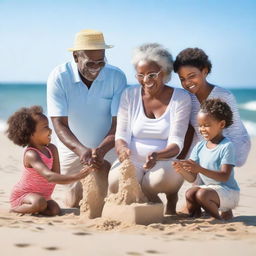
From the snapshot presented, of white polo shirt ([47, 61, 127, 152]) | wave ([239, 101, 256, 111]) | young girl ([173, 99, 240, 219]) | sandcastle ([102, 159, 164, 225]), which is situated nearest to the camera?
sandcastle ([102, 159, 164, 225])

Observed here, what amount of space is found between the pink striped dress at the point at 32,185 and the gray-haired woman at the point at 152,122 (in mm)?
643

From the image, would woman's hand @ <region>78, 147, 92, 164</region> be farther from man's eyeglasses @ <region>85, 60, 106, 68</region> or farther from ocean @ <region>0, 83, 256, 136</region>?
ocean @ <region>0, 83, 256, 136</region>

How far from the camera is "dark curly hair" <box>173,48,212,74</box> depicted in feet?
17.6

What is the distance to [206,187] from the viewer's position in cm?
513

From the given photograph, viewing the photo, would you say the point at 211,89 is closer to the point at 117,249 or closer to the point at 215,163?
the point at 215,163

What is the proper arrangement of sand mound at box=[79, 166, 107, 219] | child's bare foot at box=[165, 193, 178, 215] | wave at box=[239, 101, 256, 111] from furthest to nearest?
wave at box=[239, 101, 256, 111], child's bare foot at box=[165, 193, 178, 215], sand mound at box=[79, 166, 107, 219]

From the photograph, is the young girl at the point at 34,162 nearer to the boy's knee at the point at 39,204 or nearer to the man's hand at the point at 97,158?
the boy's knee at the point at 39,204

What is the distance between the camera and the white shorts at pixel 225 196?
5.10m

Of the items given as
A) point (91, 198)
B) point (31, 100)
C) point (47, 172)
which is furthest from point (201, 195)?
point (31, 100)

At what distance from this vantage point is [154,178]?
5137mm

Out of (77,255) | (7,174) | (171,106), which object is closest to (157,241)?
(77,255)

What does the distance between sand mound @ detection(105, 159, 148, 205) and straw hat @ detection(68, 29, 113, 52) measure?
1.14 metres

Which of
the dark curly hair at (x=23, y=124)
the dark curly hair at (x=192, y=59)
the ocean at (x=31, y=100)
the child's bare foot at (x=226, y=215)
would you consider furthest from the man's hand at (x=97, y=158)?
the ocean at (x=31, y=100)

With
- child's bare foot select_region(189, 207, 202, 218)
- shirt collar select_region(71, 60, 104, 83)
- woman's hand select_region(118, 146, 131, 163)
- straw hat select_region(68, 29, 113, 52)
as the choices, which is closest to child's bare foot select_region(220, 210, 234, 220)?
child's bare foot select_region(189, 207, 202, 218)
